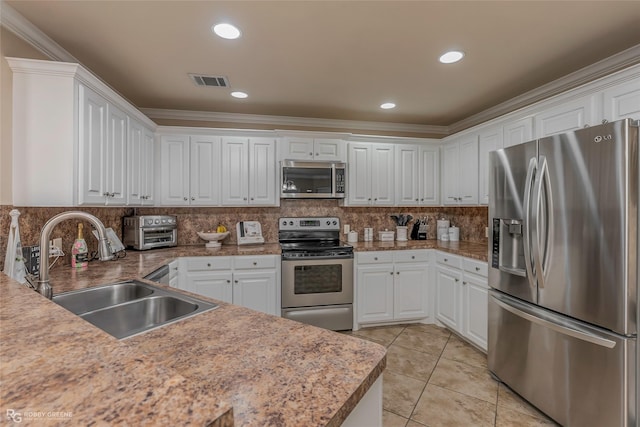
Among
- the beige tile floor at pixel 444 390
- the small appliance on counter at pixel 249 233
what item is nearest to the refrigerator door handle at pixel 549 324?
the beige tile floor at pixel 444 390

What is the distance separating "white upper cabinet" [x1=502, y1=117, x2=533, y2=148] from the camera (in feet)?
8.53

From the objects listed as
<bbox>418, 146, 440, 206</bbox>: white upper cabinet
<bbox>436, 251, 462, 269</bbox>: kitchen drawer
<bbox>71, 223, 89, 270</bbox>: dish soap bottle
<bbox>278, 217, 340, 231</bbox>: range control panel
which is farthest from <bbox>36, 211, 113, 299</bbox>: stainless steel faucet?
<bbox>418, 146, 440, 206</bbox>: white upper cabinet

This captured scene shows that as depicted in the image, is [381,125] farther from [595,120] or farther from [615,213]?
[615,213]

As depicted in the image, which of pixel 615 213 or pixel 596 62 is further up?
pixel 596 62

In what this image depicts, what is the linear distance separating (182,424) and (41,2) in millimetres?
A: 2483

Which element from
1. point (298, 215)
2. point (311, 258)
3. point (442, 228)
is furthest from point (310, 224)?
point (442, 228)

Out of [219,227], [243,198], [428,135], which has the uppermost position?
[428,135]

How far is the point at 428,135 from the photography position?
172 inches

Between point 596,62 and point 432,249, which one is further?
point 432,249

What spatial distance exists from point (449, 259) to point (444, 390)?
4.49 feet

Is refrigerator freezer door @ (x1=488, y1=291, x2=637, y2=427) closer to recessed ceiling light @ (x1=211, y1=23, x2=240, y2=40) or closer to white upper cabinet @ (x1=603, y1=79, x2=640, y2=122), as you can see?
white upper cabinet @ (x1=603, y1=79, x2=640, y2=122)

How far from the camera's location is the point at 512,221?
85.0 inches

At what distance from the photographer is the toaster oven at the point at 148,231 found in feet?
9.96

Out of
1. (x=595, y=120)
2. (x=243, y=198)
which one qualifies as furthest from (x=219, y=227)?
(x=595, y=120)
